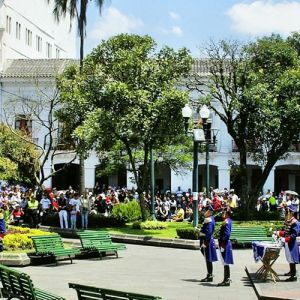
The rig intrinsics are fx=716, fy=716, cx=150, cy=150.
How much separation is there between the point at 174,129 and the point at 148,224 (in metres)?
3.54

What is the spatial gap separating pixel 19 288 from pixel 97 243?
8.19 metres

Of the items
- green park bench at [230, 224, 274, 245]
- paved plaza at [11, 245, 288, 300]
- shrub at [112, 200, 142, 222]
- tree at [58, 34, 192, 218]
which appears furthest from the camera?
shrub at [112, 200, 142, 222]

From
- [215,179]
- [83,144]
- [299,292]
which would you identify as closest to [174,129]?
[83,144]

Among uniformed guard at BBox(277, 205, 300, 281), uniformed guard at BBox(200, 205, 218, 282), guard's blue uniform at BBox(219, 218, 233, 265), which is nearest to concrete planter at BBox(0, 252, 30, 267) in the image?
uniformed guard at BBox(200, 205, 218, 282)

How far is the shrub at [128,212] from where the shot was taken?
95.3 feet

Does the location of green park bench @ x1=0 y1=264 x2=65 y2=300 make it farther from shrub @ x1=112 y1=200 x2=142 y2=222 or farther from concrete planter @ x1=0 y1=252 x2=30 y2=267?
shrub @ x1=112 y1=200 x2=142 y2=222

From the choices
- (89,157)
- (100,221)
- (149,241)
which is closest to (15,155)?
(100,221)

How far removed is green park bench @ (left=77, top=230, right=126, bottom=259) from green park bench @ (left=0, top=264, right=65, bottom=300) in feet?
22.9

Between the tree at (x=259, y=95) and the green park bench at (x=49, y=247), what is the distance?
1188 cm

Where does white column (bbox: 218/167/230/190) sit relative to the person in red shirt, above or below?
above

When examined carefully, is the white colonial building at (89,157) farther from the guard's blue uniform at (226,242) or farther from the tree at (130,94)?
the guard's blue uniform at (226,242)

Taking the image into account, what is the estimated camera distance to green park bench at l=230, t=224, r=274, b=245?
21672 mm

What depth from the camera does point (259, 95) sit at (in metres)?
27.7

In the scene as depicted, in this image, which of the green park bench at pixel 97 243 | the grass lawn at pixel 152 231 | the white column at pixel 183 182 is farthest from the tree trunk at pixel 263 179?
the white column at pixel 183 182
